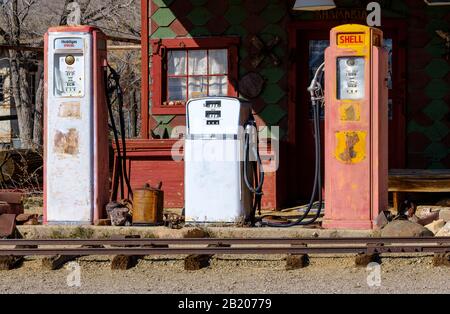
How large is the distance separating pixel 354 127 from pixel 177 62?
15.5ft

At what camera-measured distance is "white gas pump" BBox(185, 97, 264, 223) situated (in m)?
12.6

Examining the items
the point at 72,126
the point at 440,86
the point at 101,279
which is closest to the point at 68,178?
the point at 72,126

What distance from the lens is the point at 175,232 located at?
12.1m

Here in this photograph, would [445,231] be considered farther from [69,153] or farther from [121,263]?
[69,153]

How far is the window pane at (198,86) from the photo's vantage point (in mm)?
16016

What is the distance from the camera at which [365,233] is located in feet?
38.8

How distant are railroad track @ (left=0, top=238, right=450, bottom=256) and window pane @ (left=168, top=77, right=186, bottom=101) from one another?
4.99m

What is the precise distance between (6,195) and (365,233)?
4.85 meters

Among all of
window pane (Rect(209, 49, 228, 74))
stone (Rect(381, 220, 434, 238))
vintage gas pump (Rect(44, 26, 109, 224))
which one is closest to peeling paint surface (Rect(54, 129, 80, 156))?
vintage gas pump (Rect(44, 26, 109, 224))

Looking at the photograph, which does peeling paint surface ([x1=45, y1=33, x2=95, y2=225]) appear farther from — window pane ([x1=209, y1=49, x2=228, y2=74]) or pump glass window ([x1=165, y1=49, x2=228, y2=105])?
window pane ([x1=209, y1=49, x2=228, y2=74])

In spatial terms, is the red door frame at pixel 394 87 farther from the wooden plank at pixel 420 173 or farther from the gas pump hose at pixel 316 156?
the gas pump hose at pixel 316 156
